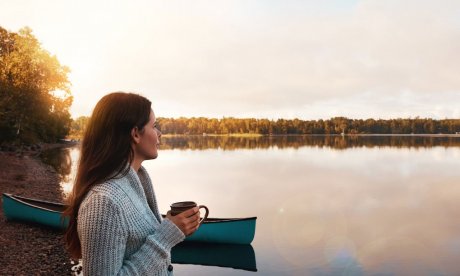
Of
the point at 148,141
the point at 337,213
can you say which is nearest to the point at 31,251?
the point at 148,141

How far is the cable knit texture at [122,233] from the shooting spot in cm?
188

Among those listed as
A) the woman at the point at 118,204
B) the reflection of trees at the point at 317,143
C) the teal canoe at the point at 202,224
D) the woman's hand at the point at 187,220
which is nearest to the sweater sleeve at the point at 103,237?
the woman at the point at 118,204

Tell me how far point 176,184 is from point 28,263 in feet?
85.3

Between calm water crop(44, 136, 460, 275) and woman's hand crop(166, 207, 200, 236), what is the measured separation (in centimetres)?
990

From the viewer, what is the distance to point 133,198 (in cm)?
210

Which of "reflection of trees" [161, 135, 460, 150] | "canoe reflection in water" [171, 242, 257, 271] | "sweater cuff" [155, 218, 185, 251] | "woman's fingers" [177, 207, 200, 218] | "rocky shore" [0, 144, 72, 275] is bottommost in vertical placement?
"canoe reflection in water" [171, 242, 257, 271]

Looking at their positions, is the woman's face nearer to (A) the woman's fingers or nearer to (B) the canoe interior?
(A) the woman's fingers

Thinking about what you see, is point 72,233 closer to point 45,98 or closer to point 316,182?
point 316,182

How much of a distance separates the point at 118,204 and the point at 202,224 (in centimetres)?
1069

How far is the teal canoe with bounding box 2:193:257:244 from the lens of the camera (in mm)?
12398

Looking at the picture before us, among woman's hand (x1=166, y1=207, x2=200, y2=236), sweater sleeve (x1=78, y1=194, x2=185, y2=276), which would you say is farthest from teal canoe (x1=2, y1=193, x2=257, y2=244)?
sweater sleeve (x1=78, y1=194, x2=185, y2=276)

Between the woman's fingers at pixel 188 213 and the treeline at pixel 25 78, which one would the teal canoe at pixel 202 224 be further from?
the treeline at pixel 25 78

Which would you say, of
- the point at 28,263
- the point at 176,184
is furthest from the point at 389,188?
the point at 28,263

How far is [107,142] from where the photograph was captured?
2.15 meters
